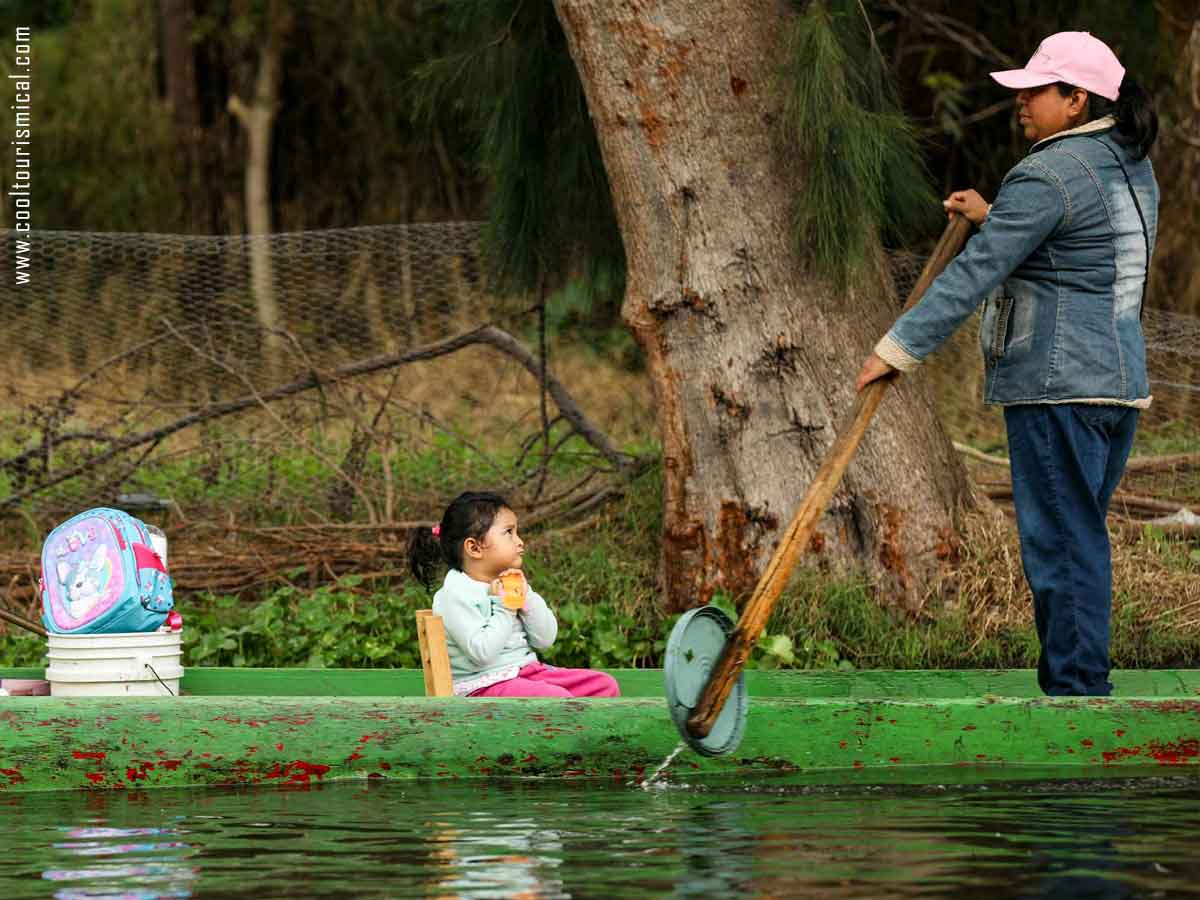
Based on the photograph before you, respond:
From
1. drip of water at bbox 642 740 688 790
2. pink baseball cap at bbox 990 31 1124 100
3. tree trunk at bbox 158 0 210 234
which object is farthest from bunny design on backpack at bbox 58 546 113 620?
tree trunk at bbox 158 0 210 234

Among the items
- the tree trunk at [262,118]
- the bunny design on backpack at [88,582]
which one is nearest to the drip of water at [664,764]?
the bunny design on backpack at [88,582]

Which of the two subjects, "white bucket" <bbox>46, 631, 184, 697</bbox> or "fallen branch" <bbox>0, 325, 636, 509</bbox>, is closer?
"white bucket" <bbox>46, 631, 184, 697</bbox>

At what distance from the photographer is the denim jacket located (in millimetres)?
5164

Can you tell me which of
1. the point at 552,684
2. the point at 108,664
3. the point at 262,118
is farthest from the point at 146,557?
the point at 262,118

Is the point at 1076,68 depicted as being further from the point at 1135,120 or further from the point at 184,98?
the point at 184,98

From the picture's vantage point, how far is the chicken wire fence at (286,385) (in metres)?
8.45

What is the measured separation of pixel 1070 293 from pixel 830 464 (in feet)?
2.78

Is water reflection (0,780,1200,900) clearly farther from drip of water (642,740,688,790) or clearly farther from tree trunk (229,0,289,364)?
tree trunk (229,0,289,364)

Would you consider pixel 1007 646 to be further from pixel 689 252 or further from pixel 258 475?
pixel 258 475

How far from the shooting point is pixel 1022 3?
432 inches

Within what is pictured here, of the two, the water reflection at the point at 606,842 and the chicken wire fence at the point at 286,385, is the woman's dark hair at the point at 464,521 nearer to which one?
the water reflection at the point at 606,842

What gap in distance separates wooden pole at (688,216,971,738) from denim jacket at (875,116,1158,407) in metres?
0.17

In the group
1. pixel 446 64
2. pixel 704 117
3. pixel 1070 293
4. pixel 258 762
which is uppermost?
pixel 446 64

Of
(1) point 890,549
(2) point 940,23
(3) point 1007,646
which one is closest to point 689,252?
(1) point 890,549
